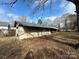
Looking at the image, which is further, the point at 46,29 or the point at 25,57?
the point at 46,29

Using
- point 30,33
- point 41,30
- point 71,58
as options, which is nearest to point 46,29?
point 41,30

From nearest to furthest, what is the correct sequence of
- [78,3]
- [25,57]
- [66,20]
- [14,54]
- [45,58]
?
[78,3], [45,58], [25,57], [14,54], [66,20]

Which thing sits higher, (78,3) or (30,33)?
(78,3)

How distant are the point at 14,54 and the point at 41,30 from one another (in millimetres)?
15556

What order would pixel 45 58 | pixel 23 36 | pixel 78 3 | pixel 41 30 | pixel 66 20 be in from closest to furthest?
1. pixel 78 3
2. pixel 45 58
3. pixel 23 36
4. pixel 41 30
5. pixel 66 20

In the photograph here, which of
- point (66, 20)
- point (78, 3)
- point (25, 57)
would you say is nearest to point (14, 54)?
point (25, 57)

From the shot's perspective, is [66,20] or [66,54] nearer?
[66,54]

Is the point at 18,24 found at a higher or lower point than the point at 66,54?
higher

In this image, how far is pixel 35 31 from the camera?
2759 cm

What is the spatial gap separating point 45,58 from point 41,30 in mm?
17334

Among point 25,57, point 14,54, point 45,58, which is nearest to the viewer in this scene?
point 45,58

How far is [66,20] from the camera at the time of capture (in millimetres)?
60969

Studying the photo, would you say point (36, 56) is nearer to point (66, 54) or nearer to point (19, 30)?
point (66, 54)

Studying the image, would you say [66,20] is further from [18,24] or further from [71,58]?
[71,58]
